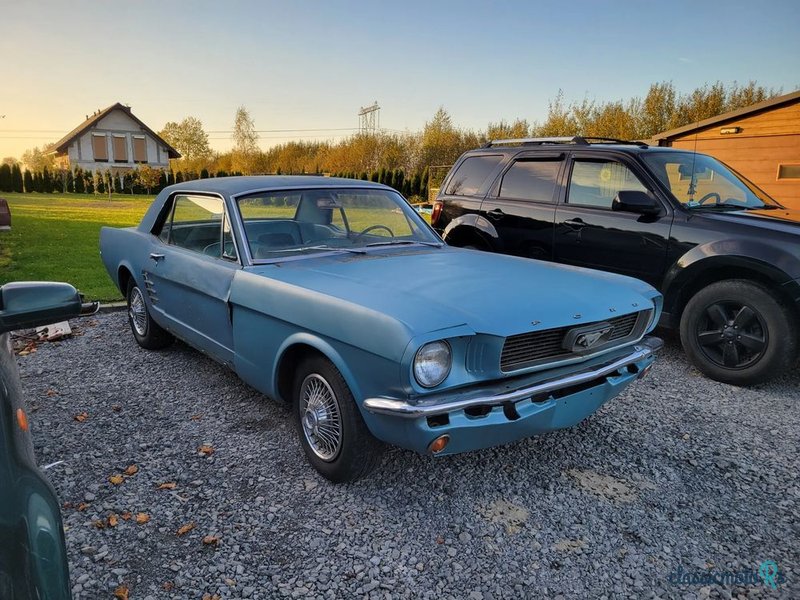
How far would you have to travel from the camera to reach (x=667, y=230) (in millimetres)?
5070

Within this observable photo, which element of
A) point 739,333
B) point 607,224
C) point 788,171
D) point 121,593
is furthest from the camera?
point 788,171

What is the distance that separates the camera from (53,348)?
18.2ft

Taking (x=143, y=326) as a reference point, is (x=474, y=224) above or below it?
above

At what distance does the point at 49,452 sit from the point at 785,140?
14357mm

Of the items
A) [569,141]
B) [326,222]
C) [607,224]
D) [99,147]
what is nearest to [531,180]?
[569,141]

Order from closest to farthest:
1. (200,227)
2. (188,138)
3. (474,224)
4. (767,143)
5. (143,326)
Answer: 1. (200,227)
2. (143,326)
3. (474,224)
4. (767,143)
5. (188,138)

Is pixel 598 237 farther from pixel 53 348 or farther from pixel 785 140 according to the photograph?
pixel 785 140

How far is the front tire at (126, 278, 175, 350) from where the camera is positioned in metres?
5.18

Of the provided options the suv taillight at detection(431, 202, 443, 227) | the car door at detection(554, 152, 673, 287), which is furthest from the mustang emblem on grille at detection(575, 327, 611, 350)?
the suv taillight at detection(431, 202, 443, 227)

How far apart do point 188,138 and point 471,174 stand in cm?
6111

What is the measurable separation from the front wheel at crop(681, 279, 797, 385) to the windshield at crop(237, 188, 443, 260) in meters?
2.43

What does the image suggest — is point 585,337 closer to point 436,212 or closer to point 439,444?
point 439,444

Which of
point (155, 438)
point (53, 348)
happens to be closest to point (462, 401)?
point (155, 438)

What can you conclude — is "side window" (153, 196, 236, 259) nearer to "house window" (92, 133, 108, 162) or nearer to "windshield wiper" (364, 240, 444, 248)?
"windshield wiper" (364, 240, 444, 248)
